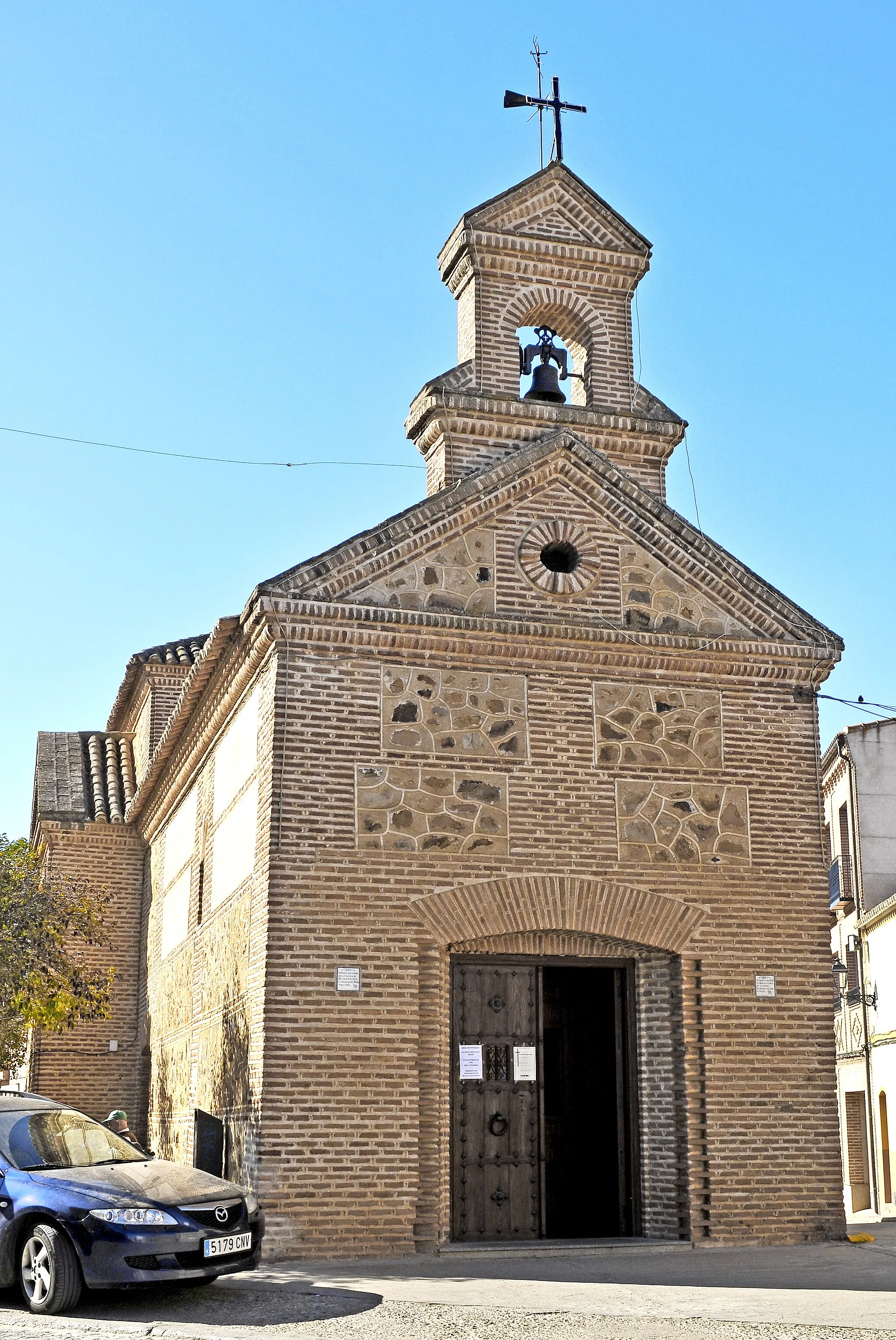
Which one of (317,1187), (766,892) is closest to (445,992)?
(317,1187)

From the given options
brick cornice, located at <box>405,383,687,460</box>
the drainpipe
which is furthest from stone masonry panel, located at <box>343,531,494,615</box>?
the drainpipe

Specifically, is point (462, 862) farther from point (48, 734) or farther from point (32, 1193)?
point (48, 734)

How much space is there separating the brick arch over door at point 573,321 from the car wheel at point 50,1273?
954 cm

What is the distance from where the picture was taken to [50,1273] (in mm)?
8789

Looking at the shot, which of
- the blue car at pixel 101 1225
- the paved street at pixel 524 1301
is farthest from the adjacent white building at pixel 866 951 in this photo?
the blue car at pixel 101 1225

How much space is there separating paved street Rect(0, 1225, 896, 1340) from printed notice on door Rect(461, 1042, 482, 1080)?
1.50 meters

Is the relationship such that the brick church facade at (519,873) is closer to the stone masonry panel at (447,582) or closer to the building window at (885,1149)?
the stone masonry panel at (447,582)

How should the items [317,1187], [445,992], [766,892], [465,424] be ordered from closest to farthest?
[317,1187] → [445,992] → [766,892] → [465,424]

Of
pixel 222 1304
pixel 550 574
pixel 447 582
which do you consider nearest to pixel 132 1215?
pixel 222 1304

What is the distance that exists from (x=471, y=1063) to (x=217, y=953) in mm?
3132

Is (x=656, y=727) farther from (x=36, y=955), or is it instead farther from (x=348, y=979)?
(x=36, y=955)

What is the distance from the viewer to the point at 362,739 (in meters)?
12.3

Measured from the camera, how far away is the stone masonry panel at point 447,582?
41.8 feet

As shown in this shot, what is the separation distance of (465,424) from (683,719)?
12.1 ft
